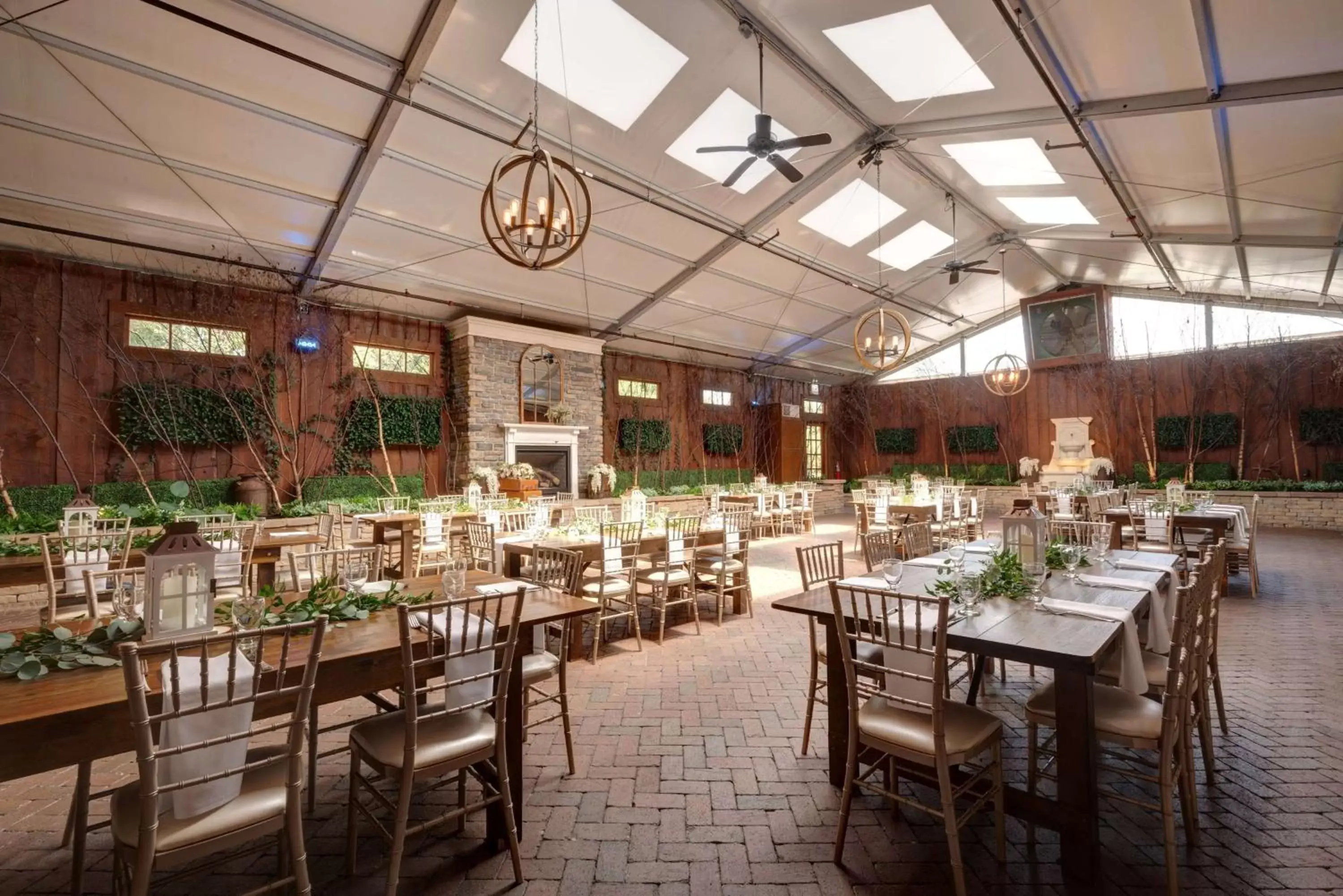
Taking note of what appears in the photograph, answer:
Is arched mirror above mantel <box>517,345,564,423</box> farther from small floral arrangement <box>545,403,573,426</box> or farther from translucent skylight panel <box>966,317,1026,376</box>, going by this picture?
translucent skylight panel <box>966,317,1026,376</box>

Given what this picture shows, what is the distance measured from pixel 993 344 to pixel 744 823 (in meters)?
16.6

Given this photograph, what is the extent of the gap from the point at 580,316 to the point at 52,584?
8.60 meters

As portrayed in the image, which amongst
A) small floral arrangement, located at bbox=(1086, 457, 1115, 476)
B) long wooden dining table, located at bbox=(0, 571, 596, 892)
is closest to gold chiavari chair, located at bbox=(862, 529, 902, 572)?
long wooden dining table, located at bbox=(0, 571, 596, 892)

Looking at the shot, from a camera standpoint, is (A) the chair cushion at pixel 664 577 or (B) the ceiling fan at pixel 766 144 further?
(B) the ceiling fan at pixel 766 144

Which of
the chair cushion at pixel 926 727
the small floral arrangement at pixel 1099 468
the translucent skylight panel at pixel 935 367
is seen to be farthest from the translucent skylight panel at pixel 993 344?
the chair cushion at pixel 926 727

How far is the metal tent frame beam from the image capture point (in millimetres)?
4977

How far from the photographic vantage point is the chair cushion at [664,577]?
488cm

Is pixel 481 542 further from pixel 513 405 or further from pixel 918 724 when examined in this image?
pixel 513 405

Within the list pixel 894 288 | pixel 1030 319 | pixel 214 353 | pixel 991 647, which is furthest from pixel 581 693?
pixel 1030 319

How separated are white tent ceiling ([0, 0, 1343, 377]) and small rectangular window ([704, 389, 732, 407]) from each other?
4755 millimetres

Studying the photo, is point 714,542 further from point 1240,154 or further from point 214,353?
point 214,353

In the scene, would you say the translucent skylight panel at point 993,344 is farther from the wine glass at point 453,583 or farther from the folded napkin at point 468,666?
the folded napkin at point 468,666

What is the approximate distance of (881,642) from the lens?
2.19m

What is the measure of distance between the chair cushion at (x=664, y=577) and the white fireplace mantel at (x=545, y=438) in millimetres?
5869
